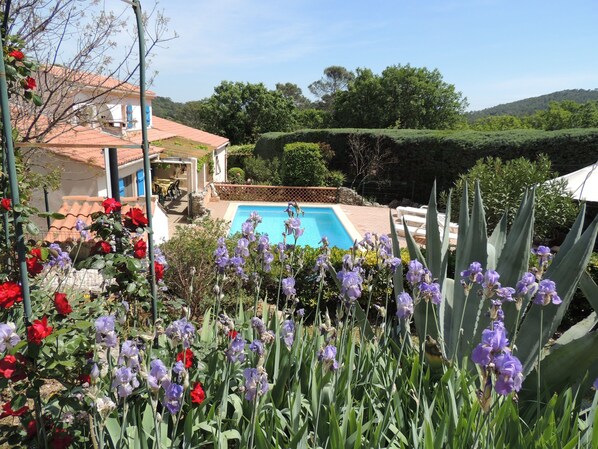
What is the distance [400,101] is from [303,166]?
1643 centimetres

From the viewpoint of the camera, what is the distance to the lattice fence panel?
18.3 metres

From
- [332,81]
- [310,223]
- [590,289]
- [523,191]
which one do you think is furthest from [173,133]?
[332,81]

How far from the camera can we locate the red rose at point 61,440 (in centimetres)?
179

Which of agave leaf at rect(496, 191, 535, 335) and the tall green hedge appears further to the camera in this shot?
the tall green hedge

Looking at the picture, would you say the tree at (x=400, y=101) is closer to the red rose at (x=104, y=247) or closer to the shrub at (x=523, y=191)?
the shrub at (x=523, y=191)

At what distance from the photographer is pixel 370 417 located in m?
1.98

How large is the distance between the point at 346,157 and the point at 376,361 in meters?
18.4

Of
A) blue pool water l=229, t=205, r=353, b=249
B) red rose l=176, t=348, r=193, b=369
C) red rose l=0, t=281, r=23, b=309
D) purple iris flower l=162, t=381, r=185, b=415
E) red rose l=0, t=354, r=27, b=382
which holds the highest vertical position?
red rose l=0, t=281, r=23, b=309

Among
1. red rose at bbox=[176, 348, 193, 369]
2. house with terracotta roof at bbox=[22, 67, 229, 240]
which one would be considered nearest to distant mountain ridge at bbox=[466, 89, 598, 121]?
house with terracotta roof at bbox=[22, 67, 229, 240]

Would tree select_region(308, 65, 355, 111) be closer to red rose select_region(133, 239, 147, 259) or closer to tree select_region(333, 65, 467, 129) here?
tree select_region(333, 65, 467, 129)

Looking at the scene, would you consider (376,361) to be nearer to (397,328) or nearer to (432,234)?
(397,328)

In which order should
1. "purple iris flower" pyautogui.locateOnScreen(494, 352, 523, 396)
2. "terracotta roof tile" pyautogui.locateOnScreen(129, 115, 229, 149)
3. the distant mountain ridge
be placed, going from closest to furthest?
"purple iris flower" pyautogui.locateOnScreen(494, 352, 523, 396) < "terracotta roof tile" pyautogui.locateOnScreen(129, 115, 229, 149) < the distant mountain ridge

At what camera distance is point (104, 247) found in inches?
98.5

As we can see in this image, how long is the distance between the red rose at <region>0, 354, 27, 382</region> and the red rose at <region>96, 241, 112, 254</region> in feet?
2.53
